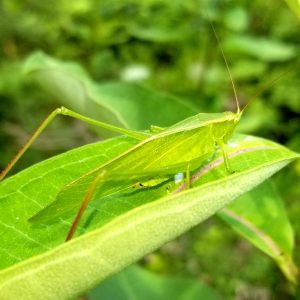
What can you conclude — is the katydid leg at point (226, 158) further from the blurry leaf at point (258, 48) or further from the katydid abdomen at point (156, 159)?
the blurry leaf at point (258, 48)

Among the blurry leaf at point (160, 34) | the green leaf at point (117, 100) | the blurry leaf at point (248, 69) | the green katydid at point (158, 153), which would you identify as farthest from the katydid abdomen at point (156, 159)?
the blurry leaf at point (248, 69)

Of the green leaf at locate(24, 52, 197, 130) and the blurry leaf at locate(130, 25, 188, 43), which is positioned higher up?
the blurry leaf at locate(130, 25, 188, 43)

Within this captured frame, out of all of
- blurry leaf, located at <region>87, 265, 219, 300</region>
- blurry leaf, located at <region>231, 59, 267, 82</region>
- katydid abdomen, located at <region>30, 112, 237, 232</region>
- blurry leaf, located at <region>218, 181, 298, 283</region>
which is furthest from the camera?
blurry leaf, located at <region>231, 59, 267, 82</region>

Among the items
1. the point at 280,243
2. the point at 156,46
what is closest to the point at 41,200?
the point at 280,243

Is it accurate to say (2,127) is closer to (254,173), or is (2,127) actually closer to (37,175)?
(37,175)

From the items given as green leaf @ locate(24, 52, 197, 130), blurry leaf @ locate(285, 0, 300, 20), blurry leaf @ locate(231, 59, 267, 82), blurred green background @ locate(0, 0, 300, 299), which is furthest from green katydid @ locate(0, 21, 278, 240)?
blurry leaf @ locate(231, 59, 267, 82)

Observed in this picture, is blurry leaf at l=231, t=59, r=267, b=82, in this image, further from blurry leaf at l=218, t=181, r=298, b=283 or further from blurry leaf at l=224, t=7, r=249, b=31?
blurry leaf at l=218, t=181, r=298, b=283
